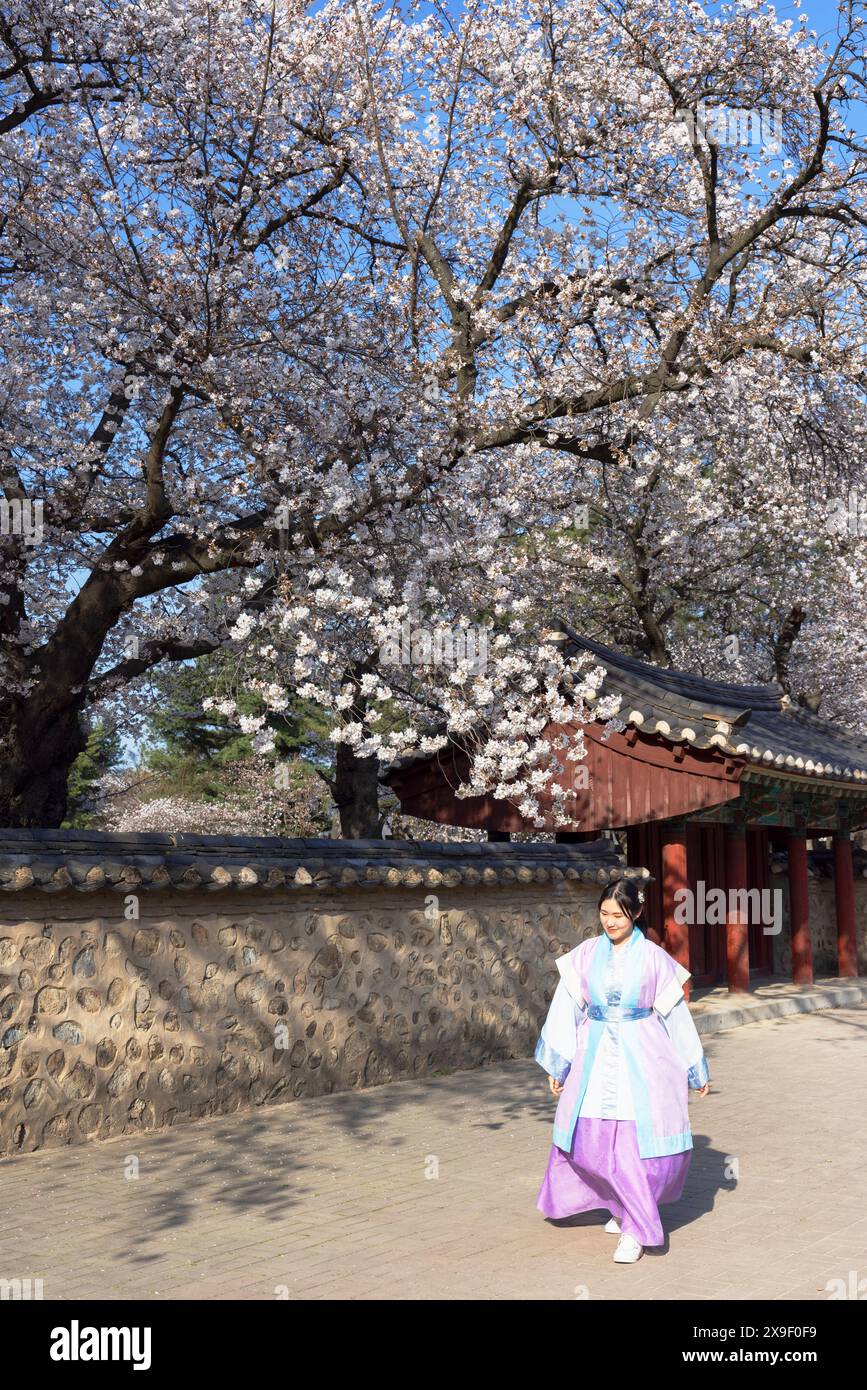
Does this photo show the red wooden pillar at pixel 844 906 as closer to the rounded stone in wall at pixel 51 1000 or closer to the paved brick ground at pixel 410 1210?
the paved brick ground at pixel 410 1210

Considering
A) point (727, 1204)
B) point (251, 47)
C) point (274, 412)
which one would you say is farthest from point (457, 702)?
point (251, 47)

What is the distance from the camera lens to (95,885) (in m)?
7.68

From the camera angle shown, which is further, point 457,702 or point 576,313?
point 576,313

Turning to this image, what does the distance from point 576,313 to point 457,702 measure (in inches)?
185

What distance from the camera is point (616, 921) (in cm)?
610

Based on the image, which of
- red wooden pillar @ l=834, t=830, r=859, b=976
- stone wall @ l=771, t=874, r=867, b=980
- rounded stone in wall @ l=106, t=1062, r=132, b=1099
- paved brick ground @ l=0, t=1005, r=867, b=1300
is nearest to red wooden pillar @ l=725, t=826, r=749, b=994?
stone wall @ l=771, t=874, r=867, b=980

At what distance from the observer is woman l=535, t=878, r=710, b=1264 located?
590cm

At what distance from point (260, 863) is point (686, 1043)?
3742mm

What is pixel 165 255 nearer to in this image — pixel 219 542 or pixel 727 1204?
pixel 219 542

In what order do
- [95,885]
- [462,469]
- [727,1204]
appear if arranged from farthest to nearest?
[462,469], [95,885], [727,1204]

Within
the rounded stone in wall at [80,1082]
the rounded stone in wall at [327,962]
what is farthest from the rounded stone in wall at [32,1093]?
the rounded stone in wall at [327,962]

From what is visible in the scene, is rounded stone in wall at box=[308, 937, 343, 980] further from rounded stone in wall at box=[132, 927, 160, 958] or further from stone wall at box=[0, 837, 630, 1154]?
rounded stone in wall at box=[132, 927, 160, 958]

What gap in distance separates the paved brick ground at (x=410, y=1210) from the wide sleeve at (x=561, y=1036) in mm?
745

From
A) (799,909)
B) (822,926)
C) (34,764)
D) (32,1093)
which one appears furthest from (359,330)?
(822,926)
